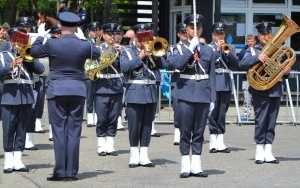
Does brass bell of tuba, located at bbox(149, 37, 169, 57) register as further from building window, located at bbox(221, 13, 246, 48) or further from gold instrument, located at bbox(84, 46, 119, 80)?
building window, located at bbox(221, 13, 246, 48)

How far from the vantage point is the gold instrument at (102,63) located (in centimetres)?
1431

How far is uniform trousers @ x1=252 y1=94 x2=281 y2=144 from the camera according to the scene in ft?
45.0

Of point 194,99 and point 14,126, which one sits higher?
point 194,99

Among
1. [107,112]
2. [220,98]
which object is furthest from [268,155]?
[107,112]

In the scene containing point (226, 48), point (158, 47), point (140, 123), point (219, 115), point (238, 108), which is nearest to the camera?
point (158, 47)

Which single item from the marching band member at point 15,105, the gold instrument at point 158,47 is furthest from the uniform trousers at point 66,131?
the gold instrument at point 158,47

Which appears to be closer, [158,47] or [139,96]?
[158,47]

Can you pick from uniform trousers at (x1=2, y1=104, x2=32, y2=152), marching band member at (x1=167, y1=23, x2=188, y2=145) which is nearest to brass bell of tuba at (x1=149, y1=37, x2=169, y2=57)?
marching band member at (x1=167, y1=23, x2=188, y2=145)

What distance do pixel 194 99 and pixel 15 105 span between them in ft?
7.92

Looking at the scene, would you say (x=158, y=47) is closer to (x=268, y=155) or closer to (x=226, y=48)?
(x=226, y=48)

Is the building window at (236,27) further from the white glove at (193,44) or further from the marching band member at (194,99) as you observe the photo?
the white glove at (193,44)

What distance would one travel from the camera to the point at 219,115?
50.2 ft

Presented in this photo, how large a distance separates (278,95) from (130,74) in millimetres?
2199

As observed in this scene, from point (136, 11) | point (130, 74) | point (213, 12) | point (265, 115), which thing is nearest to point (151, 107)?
point (130, 74)
